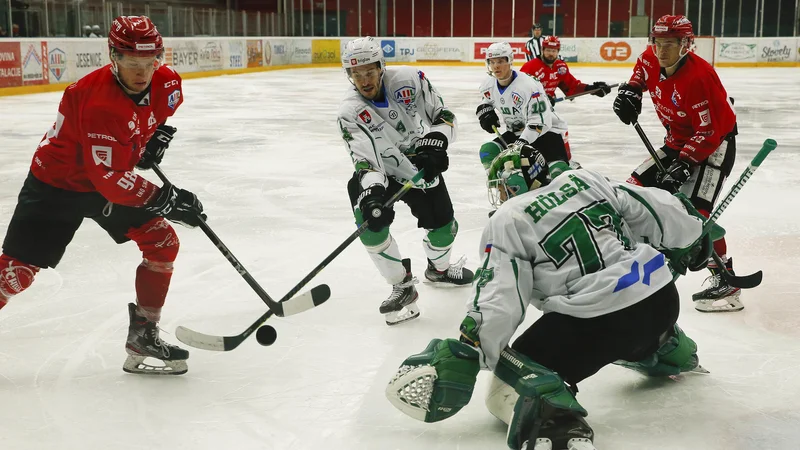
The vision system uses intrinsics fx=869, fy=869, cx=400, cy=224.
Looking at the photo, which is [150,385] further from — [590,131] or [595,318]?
[590,131]

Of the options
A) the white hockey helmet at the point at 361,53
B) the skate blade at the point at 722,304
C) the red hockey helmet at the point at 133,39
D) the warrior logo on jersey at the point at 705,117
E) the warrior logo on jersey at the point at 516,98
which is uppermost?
the red hockey helmet at the point at 133,39

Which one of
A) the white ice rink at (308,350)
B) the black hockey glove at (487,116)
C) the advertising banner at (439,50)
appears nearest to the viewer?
the white ice rink at (308,350)

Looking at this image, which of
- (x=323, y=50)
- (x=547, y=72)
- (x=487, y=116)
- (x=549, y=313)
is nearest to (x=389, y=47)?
(x=323, y=50)

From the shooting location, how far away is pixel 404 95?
354 cm

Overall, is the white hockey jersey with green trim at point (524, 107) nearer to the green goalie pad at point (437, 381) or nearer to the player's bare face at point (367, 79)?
the player's bare face at point (367, 79)

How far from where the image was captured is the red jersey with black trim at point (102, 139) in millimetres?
2482

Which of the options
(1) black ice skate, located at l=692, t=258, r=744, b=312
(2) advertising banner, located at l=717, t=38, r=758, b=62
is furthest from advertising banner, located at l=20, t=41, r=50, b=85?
(2) advertising banner, located at l=717, t=38, r=758, b=62

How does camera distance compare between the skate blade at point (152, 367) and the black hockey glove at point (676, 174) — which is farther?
the black hockey glove at point (676, 174)

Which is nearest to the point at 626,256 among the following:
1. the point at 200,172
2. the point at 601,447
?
the point at 601,447

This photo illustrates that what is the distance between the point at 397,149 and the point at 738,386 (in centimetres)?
162

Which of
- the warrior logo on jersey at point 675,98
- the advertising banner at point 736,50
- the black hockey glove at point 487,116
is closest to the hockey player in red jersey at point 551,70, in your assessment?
the black hockey glove at point 487,116

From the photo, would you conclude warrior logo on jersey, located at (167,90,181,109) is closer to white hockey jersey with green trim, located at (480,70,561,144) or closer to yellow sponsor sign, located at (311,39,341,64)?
white hockey jersey with green trim, located at (480,70,561,144)

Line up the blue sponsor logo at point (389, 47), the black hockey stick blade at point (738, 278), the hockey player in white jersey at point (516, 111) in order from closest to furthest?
the black hockey stick blade at point (738, 278)
the hockey player in white jersey at point (516, 111)
the blue sponsor logo at point (389, 47)

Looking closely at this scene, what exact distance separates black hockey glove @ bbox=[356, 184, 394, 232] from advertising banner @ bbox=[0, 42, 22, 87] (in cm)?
1060
